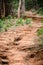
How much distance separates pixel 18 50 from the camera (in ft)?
29.6

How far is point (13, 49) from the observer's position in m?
9.12

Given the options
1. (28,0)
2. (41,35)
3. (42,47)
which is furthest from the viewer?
(28,0)

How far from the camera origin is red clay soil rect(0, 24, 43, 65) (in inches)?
294

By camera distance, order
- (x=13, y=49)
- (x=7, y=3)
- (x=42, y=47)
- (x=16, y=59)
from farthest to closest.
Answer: (x=7, y=3) → (x=13, y=49) → (x=42, y=47) → (x=16, y=59)

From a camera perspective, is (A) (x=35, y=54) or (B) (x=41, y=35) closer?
(A) (x=35, y=54)

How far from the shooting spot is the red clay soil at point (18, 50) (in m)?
7.46

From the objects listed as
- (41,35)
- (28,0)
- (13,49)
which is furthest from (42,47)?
(28,0)

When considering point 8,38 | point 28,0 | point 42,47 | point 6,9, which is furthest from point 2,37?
point 28,0

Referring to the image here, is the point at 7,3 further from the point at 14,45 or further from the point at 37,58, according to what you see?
the point at 37,58

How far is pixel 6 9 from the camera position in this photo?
18.8 metres

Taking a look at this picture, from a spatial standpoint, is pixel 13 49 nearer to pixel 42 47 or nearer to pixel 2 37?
pixel 42 47

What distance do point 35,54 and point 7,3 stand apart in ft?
36.6

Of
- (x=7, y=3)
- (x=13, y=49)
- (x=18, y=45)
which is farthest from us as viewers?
(x=7, y=3)

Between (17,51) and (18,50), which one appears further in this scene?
(18,50)
